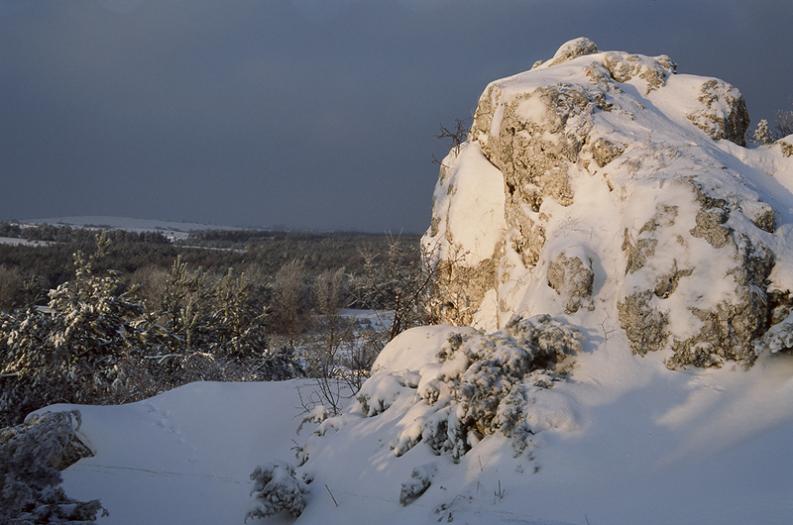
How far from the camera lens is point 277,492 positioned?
4.58 metres

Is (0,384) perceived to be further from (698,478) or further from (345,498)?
(698,478)

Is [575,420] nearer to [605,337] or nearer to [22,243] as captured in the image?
[605,337]

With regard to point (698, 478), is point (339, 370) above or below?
below

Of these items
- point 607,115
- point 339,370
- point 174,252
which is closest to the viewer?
point 607,115

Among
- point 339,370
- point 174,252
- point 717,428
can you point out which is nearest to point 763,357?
point 717,428

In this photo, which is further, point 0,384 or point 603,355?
point 0,384

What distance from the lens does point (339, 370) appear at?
9008 mm

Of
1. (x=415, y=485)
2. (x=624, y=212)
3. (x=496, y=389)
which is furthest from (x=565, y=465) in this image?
(x=624, y=212)

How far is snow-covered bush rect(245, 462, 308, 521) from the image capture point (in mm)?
4586

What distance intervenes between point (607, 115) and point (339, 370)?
5.45 metres

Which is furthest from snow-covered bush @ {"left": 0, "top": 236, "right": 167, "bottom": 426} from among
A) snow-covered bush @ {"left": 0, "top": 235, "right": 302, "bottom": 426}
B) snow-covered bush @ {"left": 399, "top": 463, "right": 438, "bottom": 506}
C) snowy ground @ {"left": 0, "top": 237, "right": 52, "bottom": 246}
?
snowy ground @ {"left": 0, "top": 237, "right": 52, "bottom": 246}

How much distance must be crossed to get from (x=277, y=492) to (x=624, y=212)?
3997 mm

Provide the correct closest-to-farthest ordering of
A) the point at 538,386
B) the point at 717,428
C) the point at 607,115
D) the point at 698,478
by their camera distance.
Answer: the point at 698,478, the point at 717,428, the point at 538,386, the point at 607,115

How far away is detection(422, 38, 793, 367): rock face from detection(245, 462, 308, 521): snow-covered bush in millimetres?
2751
